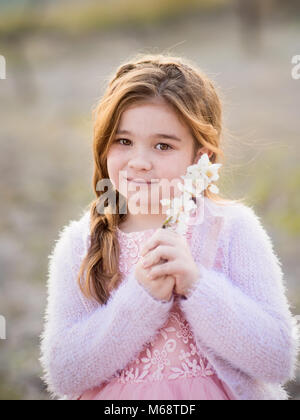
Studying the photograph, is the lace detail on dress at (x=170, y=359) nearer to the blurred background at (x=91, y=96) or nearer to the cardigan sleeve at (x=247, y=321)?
the cardigan sleeve at (x=247, y=321)

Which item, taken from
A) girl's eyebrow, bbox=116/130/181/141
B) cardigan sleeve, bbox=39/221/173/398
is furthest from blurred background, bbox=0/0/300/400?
girl's eyebrow, bbox=116/130/181/141

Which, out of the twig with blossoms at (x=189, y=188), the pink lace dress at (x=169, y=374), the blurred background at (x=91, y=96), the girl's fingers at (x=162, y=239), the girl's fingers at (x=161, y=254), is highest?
the blurred background at (x=91, y=96)

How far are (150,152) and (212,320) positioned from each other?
487mm

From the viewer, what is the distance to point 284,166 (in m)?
4.71

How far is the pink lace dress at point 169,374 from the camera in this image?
4.91 ft

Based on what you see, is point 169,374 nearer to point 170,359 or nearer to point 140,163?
point 170,359

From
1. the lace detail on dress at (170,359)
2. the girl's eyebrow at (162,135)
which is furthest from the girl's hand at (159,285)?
the girl's eyebrow at (162,135)

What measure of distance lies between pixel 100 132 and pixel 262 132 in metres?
3.42

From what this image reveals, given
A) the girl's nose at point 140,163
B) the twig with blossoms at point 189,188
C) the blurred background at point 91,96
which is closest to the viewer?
the twig with blossoms at point 189,188

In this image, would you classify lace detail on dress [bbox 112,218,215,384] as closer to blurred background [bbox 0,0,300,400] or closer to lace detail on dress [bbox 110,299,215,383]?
lace detail on dress [bbox 110,299,215,383]

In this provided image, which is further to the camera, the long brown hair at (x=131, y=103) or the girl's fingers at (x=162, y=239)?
the long brown hair at (x=131, y=103)

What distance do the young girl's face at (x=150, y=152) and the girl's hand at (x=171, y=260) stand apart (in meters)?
0.17

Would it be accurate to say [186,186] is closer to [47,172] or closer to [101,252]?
[101,252]

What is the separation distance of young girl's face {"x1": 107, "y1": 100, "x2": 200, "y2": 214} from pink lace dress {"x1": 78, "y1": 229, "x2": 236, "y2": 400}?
321mm
